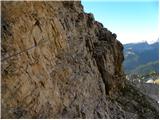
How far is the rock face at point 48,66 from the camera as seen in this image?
16.2 metres

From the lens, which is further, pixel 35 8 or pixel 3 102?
pixel 35 8

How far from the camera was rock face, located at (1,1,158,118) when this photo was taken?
53.1 feet

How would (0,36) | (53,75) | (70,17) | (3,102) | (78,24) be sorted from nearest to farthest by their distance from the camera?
(3,102), (0,36), (53,75), (70,17), (78,24)

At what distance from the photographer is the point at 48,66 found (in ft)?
64.7

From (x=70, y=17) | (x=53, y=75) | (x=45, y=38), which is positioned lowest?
(x=53, y=75)

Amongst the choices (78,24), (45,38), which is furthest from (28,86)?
(78,24)

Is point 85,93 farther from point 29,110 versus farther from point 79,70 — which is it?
point 29,110

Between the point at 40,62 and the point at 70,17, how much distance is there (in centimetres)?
1005

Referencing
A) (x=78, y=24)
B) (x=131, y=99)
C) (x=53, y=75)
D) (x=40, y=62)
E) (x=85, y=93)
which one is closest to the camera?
(x=40, y=62)

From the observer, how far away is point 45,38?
66.3 ft

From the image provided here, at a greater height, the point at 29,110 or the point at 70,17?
the point at 70,17

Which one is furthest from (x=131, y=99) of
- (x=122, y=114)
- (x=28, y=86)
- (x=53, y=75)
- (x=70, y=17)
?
(x=28, y=86)

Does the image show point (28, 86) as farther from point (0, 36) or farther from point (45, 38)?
point (45, 38)

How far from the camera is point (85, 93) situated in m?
23.4
